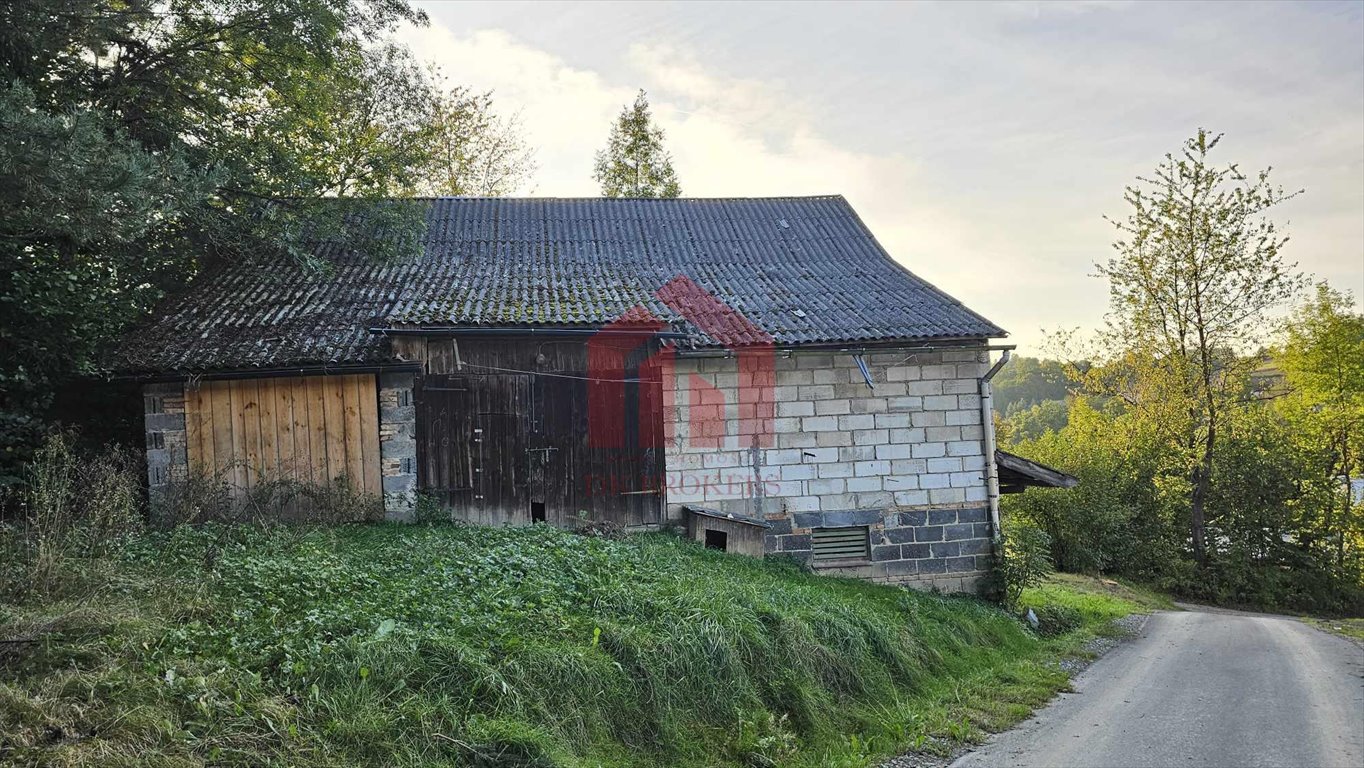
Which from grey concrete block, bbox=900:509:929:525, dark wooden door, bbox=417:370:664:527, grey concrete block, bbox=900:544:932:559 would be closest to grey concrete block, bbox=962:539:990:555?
grey concrete block, bbox=900:544:932:559

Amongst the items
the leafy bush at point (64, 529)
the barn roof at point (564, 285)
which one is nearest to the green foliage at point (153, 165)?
the barn roof at point (564, 285)

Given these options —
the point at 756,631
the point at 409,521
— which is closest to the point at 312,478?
the point at 409,521

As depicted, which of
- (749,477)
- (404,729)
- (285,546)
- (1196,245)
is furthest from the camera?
(1196,245)

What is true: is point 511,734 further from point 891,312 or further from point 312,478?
point 891,312

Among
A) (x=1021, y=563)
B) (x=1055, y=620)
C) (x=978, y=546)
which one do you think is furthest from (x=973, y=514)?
(x=1055, y=620)

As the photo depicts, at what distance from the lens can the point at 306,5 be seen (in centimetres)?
1000

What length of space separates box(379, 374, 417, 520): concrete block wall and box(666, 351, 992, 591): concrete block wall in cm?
331

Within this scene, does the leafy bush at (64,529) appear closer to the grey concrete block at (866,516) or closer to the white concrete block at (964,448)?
the grey concrete block at (866,516)

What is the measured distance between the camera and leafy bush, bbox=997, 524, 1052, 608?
1125cm

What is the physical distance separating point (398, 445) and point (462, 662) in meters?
5.82

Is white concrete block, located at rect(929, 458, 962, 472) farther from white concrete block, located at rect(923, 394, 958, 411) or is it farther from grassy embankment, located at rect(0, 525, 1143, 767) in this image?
grassy embankment, located at rect(0, 525, 1143, 767)

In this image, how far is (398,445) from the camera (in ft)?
34.7

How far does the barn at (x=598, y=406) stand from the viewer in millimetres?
10320

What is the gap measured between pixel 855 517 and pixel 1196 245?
1571cm
